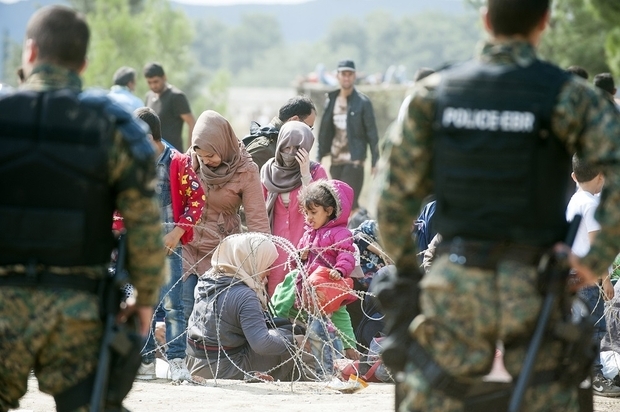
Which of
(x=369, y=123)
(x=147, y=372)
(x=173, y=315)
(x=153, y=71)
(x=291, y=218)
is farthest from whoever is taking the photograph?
(x=369, y=123)

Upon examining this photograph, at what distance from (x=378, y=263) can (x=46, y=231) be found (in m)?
4.48

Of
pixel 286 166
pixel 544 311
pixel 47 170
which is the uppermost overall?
pixel 47 170

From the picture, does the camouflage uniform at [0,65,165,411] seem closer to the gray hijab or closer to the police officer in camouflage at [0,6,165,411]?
the police officer in camouflage at [0,6,165,411]

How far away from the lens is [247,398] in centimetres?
677

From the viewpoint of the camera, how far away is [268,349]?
23.5ft

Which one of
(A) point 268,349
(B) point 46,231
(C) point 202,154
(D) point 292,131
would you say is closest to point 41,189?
(B) point 46,231

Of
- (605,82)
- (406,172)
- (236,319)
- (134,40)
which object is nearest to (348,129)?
(605,82)

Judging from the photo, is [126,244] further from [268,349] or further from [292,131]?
[292,131]

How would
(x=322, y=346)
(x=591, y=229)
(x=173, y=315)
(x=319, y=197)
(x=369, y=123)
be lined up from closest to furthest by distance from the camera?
1. (x=591, y=229)
2. (x=322, y=346)
3. (x=173, y=315)
4. (x=319, y=197)
5. (x=369, y=123)

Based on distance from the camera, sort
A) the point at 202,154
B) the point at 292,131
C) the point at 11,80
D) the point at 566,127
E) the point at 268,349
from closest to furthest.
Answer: the point at 566,127 < the point at 268,349 < the point at 202,154 < the point at 292,131 < the point at 11,80

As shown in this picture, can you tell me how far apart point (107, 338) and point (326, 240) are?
13.1 ft

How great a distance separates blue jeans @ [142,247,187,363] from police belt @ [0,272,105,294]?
12.0ft

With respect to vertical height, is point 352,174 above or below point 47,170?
below

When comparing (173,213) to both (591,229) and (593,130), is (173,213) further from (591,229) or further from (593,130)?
(593,130)
